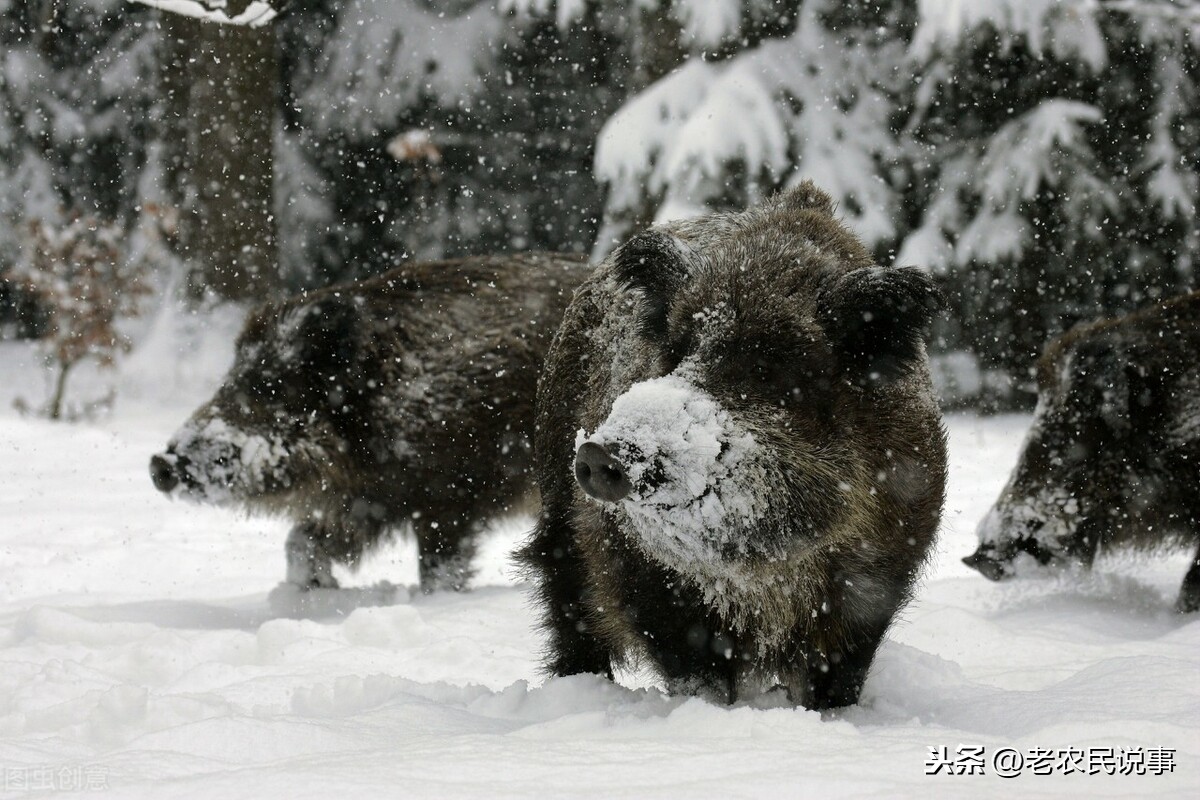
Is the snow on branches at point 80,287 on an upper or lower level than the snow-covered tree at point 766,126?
lower

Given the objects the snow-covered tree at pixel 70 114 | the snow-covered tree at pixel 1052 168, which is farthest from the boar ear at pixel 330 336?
the snow-covered tree at pixel 70 114

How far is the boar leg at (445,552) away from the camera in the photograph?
602cm

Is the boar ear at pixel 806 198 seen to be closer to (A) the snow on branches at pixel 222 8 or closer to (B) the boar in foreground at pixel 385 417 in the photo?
(B) the boar in foreground at pixel 385 417

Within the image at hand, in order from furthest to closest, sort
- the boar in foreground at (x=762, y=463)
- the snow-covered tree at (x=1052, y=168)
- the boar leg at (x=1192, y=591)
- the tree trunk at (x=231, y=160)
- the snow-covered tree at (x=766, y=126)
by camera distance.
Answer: the tree trunk at (x=231, y=160)
the snow-covered tree at (x=1052, y=168)
the snow-covered tree at (x=766, y=126)
the boar leg at (x=1192, y=591)
the boar in foreground at (x=762, y=463)

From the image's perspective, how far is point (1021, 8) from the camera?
959 centimetres

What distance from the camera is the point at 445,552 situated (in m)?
6.04

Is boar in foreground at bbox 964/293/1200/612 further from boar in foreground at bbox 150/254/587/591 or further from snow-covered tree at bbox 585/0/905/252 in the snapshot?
snow-covered tree at bbox 585/0/905/252

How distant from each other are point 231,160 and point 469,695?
882 cm

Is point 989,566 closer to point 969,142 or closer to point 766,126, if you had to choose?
point 766,126

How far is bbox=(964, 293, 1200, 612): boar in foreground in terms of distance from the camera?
5.21 metres

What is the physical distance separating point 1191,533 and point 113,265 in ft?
36.4

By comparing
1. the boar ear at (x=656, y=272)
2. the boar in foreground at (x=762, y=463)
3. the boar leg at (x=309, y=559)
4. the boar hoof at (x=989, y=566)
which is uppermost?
the boar ear at (x=656, y=272)

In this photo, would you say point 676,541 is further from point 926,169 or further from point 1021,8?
point 926,169

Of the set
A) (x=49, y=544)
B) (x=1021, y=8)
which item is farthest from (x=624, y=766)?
(x=1021, y=8)
